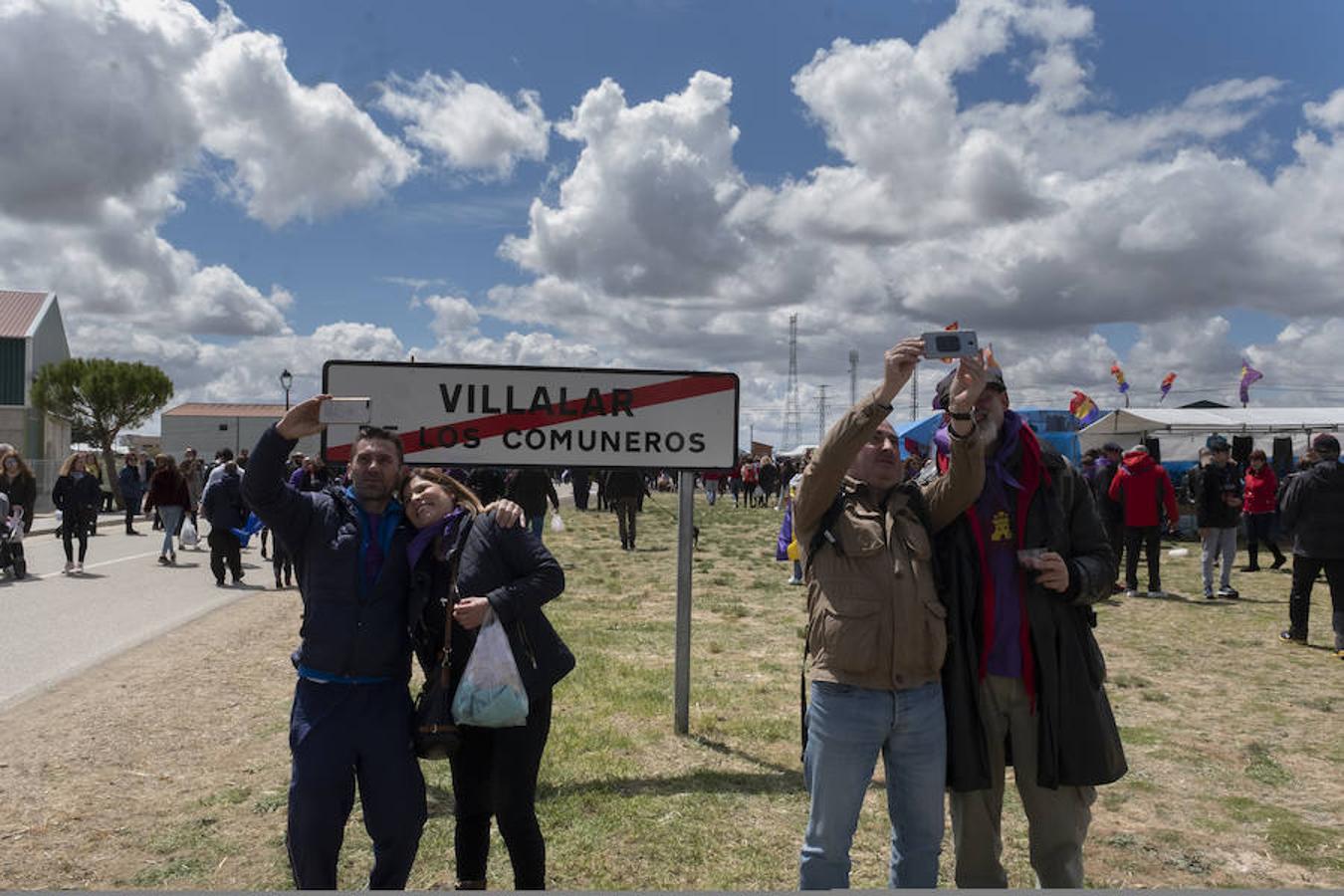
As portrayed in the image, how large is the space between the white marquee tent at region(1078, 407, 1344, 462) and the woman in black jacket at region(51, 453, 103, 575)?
21552mm

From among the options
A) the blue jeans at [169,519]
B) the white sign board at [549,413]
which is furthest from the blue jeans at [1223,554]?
the blue jeans at [169,519]

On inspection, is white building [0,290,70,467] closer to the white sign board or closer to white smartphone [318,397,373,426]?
the white sign board

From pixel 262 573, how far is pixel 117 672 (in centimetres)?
752

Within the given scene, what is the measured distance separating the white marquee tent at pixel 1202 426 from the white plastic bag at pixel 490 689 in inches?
920

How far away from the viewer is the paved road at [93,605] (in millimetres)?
8234

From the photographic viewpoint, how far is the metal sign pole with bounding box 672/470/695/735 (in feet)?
19.4

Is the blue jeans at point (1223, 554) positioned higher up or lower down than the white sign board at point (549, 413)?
lower down

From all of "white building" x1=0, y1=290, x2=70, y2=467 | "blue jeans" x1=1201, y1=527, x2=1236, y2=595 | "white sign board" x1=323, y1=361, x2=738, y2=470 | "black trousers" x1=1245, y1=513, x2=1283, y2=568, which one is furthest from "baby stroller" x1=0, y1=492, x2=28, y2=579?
"white building" x1=0, y1=290, x2=70, y2=467

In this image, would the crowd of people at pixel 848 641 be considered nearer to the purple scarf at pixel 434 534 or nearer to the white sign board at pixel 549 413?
the purple scarf at pixel 434 534

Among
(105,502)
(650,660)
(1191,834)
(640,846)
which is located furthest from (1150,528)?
(105,502)

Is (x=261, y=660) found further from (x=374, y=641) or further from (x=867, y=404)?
(x=867, y=404)

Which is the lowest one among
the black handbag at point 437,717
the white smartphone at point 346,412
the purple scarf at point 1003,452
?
the black handbag at point 437,717

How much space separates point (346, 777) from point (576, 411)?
2725 mm

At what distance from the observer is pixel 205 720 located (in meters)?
6.41
